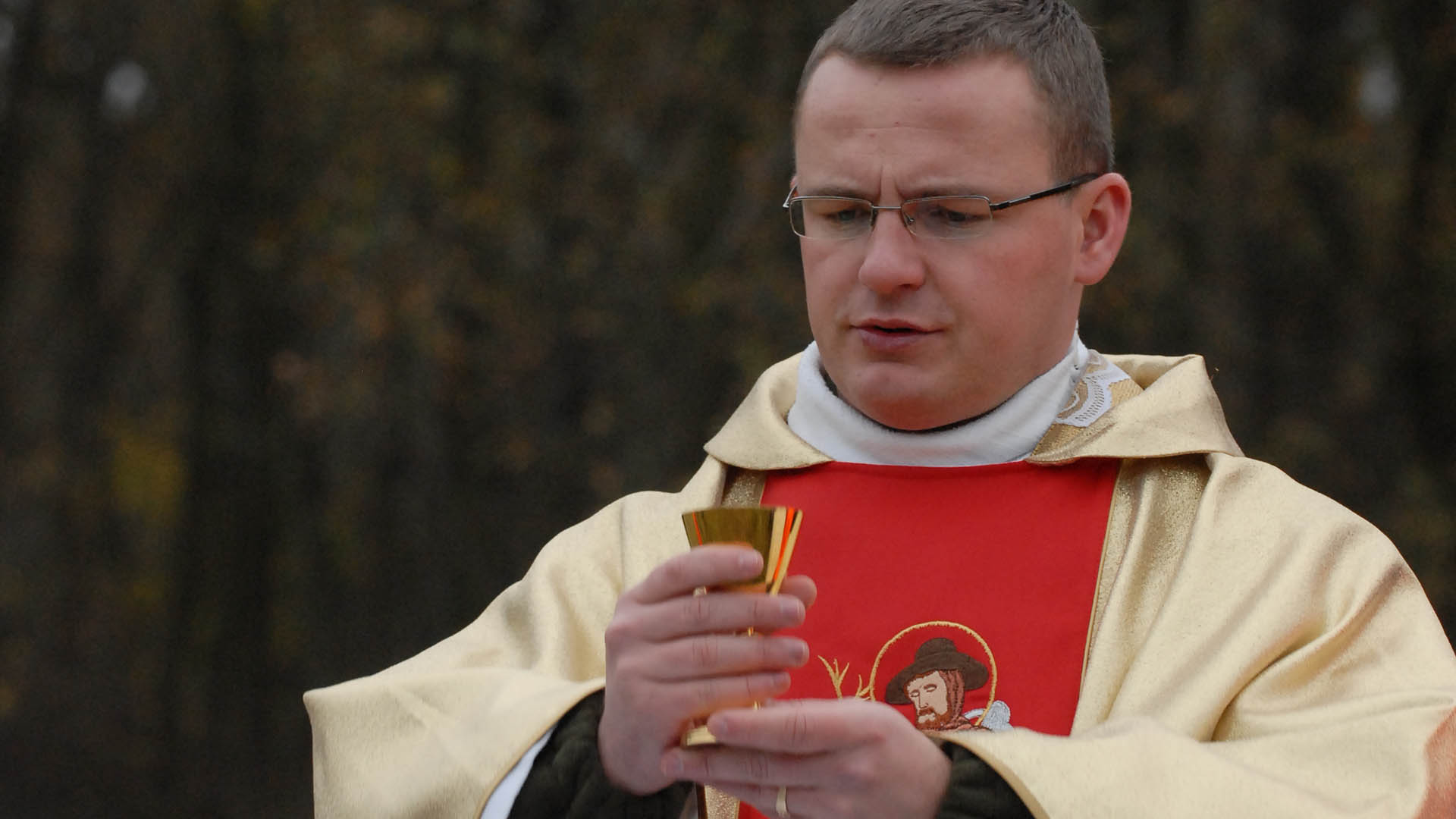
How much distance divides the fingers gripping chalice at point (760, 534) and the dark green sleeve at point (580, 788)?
0.30 meters

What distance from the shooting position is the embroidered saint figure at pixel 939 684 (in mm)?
2617

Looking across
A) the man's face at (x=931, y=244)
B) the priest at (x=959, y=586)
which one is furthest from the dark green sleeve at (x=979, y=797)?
the man's face at (x=931, y=244)

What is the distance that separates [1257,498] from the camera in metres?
2.70

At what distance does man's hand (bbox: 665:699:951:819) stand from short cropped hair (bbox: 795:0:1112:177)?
1031 millimetres

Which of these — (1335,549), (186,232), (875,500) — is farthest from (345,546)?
(1335,549)

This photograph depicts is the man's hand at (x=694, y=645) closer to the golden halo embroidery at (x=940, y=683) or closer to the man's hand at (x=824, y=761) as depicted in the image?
the man's hand at (x=824, y=761)

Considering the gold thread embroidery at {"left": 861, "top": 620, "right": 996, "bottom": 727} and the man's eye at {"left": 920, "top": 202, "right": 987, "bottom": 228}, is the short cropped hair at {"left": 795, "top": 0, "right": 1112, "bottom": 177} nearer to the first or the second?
the man's eye at {"left": 920, "top": 202, "right": 987, "bottom": 228}

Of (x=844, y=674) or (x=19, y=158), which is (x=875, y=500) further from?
(x=19, y=158)

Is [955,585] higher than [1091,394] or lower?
lower

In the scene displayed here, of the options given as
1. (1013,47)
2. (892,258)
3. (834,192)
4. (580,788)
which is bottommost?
(580,788)

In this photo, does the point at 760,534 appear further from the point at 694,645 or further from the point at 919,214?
the point at 919,214

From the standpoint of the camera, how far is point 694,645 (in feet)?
7.04

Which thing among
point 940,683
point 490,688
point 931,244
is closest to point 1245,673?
point 940,683

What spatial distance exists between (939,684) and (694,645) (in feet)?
2.06
